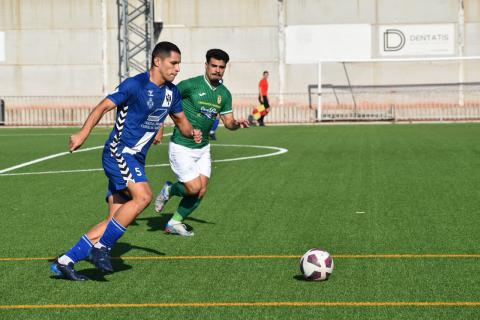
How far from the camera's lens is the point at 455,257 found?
31.4 ft

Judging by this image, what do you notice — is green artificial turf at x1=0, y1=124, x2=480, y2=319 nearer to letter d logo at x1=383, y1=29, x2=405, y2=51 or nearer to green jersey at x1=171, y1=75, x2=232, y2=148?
green jersey at x1=171, y1=75, x2=232, y2=148

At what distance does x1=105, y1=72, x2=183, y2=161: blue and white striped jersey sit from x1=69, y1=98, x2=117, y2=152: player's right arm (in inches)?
7.4

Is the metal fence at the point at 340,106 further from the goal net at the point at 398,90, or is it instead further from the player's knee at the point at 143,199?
the player's knee at the point at 143,199

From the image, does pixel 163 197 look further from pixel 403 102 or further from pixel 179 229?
pixel 403 102

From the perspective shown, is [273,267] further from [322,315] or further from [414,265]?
[322,315]

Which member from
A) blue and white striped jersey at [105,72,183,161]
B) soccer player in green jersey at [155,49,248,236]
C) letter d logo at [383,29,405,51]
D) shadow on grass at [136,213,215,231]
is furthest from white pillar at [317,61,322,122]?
blue and white striped jersey at [105,72,183,161]

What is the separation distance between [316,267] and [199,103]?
4164mm

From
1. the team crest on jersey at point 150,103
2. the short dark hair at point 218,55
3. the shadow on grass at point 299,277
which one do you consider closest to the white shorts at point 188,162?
the short dark hair at point 218,55

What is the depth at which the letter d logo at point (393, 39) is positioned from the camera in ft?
141

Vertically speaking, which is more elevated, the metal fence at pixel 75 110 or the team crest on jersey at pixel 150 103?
the team crest on jersey at pixel 150 103

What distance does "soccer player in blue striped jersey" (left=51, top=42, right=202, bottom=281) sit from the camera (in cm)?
870

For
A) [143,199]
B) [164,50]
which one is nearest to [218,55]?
[164,50]

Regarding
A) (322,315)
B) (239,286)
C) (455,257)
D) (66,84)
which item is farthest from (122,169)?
(66,84)

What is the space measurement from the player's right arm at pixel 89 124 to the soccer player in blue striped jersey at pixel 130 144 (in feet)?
0.05
